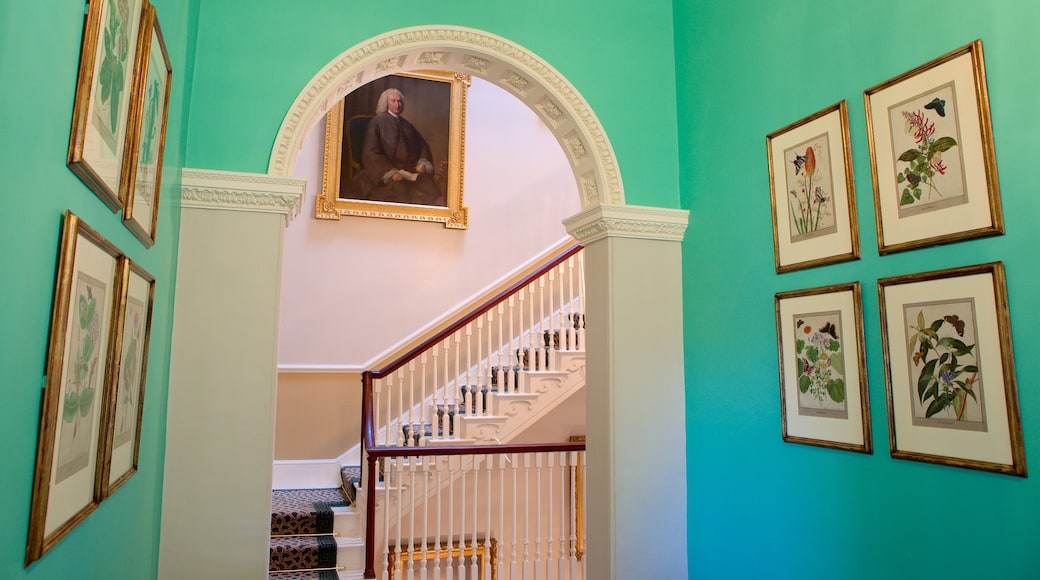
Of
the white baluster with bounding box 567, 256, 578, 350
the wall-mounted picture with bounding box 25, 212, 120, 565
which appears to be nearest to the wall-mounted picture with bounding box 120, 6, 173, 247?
the wall-mounted picture with bounding box 25, 212, 120, 565

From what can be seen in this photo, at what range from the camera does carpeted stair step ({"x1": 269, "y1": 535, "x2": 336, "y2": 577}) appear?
4.69m

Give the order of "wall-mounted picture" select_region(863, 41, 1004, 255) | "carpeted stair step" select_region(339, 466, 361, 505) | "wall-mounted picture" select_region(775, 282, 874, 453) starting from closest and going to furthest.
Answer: "wall-mounted picture" select_region(863, 41, 1004, 255)
"wall-mounted picture" select_region(775, 282, 874, 453)
"carpeted stair step" select_region(339, 466, 361, 505)

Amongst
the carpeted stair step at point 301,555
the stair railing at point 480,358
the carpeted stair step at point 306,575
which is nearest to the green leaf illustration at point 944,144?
the stair railing at point 480,358

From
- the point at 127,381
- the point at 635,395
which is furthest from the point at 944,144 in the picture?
the point at 127,381

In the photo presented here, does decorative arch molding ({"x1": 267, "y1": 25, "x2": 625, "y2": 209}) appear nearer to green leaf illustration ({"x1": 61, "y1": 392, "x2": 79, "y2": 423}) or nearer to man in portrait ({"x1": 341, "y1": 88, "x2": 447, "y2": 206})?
green leaf illustration ({"x1": 61, "y1": 392, "x2": 79, "y2": 423})

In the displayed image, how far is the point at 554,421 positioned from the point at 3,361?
5.62 m

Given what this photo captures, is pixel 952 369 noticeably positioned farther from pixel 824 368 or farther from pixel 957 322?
pixel 824 368

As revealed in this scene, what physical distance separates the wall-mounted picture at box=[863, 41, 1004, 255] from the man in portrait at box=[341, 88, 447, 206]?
481cm

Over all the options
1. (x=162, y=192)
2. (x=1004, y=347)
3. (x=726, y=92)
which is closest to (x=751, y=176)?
(x=726, y=92)

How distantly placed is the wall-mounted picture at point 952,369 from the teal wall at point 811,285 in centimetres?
4

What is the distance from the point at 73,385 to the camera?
4.95 ft

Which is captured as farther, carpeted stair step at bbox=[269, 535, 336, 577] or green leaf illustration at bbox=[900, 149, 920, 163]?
carpeted stair step at bbox=[269, 535, 336, 577]

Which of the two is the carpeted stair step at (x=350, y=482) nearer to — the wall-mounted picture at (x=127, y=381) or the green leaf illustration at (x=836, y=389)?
the wall-mounted picture at (x=127, y=381)

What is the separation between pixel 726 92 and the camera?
348 centimetres
